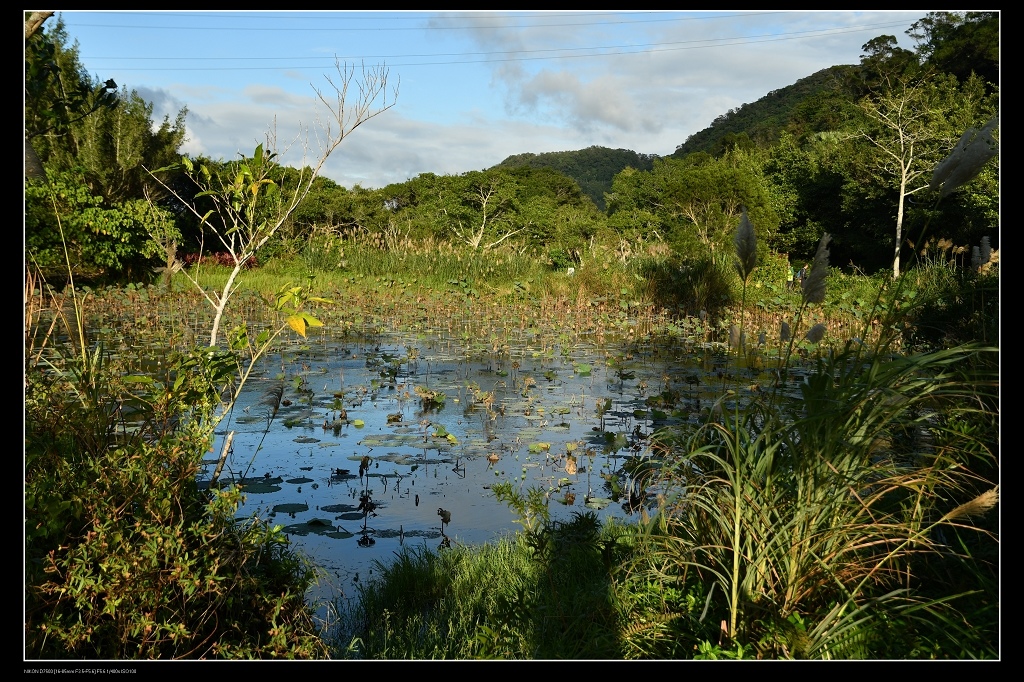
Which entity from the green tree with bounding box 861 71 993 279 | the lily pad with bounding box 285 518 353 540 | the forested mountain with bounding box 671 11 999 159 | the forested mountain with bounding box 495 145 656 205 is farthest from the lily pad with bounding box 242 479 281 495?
the forested mountain with bounding box 495 145 656 205

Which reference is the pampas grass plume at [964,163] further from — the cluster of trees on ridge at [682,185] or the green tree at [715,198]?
the green tree at [715,198]

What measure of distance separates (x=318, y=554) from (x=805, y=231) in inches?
1250

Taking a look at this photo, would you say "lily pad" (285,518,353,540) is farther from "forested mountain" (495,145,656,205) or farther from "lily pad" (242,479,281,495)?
"forested mountain" (495,145,656,205)

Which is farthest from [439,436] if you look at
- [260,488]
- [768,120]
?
[768,120]

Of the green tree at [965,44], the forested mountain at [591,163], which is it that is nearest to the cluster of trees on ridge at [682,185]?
the green tree at [965,44]

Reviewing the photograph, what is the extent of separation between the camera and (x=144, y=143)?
19906 mm

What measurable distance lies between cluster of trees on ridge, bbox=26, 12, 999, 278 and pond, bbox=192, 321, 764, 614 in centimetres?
161

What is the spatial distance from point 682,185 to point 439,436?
3325cm

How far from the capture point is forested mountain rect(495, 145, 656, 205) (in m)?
64.7

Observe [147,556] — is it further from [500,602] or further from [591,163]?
[591,163]

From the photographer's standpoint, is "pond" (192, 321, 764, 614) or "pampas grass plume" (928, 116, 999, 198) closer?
"pampas grass plume" (928, 116, 999, 198)
